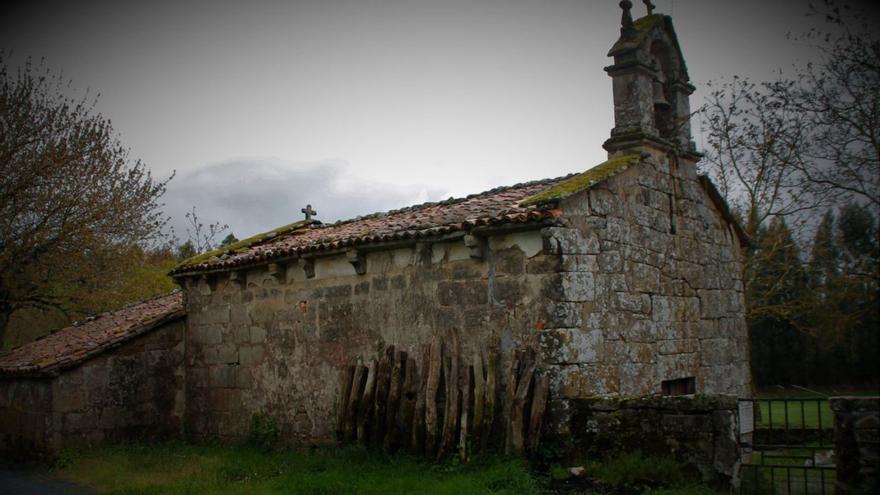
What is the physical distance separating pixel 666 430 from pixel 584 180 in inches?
121

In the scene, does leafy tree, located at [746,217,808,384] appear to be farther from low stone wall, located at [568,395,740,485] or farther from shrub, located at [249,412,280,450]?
shrub, located at [249,412,280,450]

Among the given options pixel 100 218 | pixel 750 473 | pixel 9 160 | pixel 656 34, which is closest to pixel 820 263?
pixel 656 34

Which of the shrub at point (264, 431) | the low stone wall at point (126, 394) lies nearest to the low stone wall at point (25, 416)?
the low stone wall at point (126, 394)

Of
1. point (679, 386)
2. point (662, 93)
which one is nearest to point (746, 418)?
point (679, 386)

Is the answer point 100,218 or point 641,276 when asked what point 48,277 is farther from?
point 641,276

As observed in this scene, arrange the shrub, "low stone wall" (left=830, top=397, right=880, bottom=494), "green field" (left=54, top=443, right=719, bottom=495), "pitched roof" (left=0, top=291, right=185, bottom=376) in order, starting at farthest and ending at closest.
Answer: "pitched roof" (left=0, top=291, right=185, bottom=376) → the shrub → "green field" (left=54, top=443, right=719, bottom=495) → "low stone wall" (left=830, top=397, right=880, bottom=494)

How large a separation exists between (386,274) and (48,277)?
12147 millimetres

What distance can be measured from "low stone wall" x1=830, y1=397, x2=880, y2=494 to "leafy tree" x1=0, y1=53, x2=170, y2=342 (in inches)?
645

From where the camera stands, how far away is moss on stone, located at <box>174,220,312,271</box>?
508 inches

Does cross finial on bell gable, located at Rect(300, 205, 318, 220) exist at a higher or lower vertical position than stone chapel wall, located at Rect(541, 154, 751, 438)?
higher

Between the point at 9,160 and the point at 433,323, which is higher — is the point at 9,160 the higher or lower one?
the higher one

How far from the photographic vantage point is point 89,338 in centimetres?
1273

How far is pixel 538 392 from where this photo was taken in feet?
25.0

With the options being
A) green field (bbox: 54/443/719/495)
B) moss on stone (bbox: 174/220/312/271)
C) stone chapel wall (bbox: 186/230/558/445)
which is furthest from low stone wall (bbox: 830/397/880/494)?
moss on stone (bbox: 174/220/312/271)
